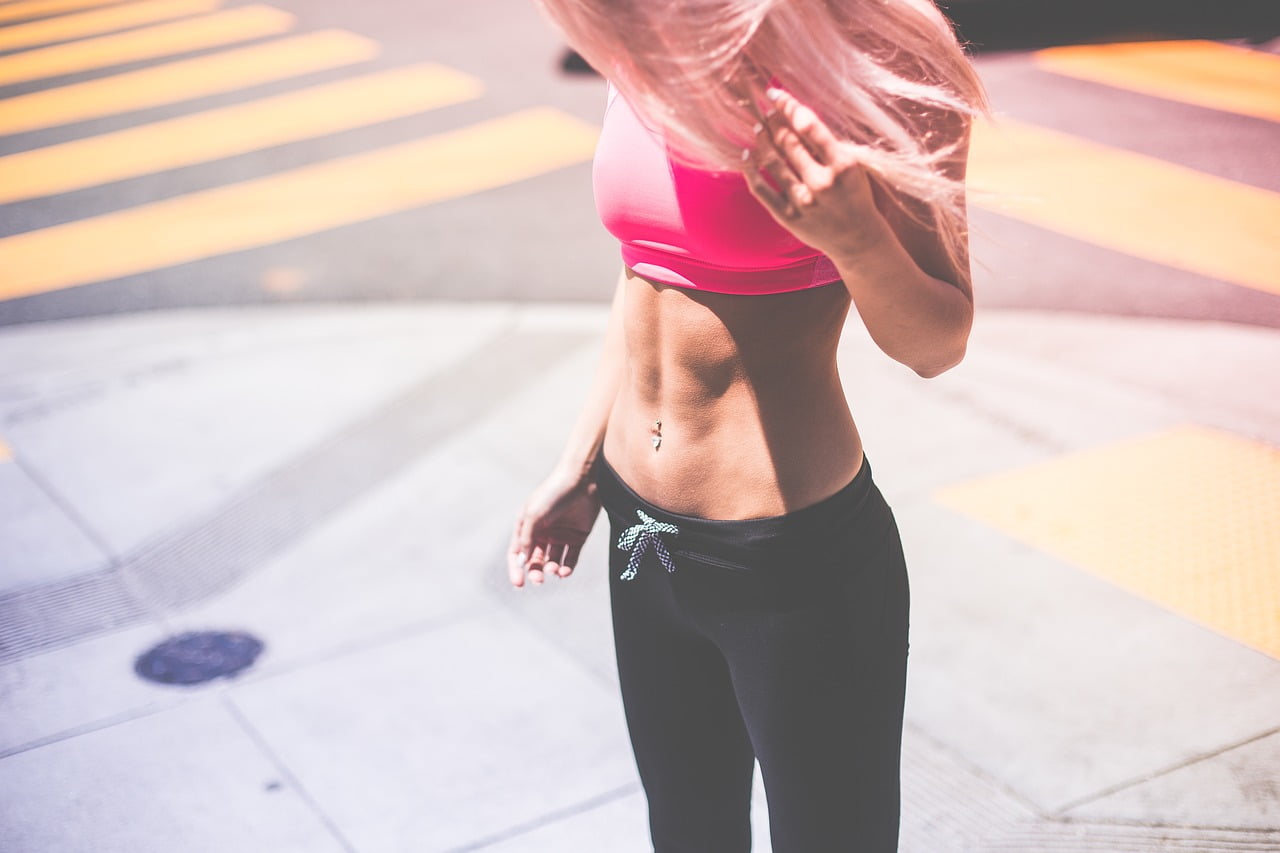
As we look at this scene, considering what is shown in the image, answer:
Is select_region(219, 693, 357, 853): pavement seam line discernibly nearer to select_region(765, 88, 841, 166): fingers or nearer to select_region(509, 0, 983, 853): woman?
select_region(509, 0, 983, 853): woman

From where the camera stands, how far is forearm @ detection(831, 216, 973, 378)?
1402 mm

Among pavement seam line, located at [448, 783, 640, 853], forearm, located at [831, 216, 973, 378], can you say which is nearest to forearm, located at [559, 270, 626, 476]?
forearm, located at [831, 216, 973, 378]

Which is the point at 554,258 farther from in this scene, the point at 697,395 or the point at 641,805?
the point at 697,395

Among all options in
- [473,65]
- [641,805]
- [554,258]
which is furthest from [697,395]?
[473,65]

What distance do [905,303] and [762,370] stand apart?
0.27 metres

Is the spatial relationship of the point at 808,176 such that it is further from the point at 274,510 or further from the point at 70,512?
the point at 70,512

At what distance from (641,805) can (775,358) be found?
1.69m

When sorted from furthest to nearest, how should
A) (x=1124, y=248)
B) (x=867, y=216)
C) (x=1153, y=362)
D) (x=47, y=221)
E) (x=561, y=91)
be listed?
(x=561, y=91) < (x=47, y=221) < (x=1124, y=248) < (x=1153, y=362) < (x=867, y=216)

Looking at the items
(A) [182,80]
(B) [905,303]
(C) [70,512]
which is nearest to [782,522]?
(B) [905,303]

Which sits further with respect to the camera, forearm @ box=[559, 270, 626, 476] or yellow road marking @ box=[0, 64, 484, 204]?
yellow road marking @ box=[0, 64, 484, 204]

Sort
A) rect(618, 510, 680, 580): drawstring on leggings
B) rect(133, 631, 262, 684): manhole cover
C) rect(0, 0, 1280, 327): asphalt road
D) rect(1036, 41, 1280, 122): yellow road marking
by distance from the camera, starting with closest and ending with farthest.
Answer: rect(618, 510, 680, 580): drawstring on leggings
rect(133, 631, 262, 684): manhole cover
rect(0, 0, 1280, 327): asphalt road
rect(1036, 41, 1280, 122): yellow road marking

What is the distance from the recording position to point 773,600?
171cm

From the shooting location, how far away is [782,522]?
1.70 meters

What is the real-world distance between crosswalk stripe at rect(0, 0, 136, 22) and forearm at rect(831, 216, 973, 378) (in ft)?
41.9
